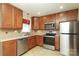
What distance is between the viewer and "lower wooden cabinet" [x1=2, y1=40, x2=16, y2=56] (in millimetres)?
3198

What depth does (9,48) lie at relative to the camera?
3455 millimetres

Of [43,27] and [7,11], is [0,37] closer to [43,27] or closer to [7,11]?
[7,11]

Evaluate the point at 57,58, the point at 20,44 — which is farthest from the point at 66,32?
the point at 57,58

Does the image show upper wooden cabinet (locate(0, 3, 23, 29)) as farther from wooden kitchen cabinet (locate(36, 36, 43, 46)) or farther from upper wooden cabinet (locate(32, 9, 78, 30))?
wooden kitchen cabinet (locate(36, 36, 43, 46))

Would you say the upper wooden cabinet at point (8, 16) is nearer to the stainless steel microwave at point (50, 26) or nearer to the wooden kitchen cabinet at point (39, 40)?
the stainless steel microwave at point (50, 26)

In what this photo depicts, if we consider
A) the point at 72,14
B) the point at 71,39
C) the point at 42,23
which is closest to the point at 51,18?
the point at 42,23

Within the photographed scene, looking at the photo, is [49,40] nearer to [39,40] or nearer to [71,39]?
[39,40]

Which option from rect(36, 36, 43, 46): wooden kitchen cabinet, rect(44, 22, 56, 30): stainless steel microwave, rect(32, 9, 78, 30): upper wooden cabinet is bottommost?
rect(36, 36, 43, 46): wooden kitchen cabinet

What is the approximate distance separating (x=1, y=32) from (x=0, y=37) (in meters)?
0.19

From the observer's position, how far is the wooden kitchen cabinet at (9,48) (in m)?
3.20

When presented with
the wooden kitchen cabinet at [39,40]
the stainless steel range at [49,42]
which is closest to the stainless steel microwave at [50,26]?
the stainless steel range at [49,42]

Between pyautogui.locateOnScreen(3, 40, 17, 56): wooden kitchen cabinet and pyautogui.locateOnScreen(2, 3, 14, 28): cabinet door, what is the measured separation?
1.88 ft

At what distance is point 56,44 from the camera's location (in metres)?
5.43

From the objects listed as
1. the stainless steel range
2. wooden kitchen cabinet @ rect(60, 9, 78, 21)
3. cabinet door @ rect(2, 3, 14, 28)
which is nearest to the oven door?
the stainless steel range
